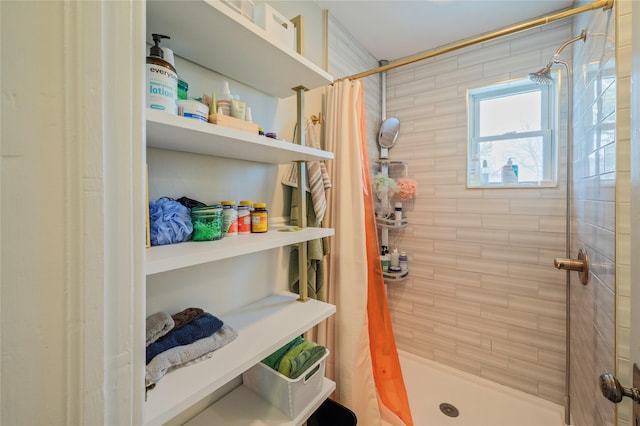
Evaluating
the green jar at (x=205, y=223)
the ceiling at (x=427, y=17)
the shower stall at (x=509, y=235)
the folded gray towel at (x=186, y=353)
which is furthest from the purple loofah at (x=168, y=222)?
the ceiling at (x=427, y=17)

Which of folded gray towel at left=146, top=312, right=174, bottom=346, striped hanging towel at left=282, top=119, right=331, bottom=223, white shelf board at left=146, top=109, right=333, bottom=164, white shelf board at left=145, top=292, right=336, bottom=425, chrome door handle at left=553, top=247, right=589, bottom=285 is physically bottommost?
white shelf board at left=145, top=292, right=336, bottom=425

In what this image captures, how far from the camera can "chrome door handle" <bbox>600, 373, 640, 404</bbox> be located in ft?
1.66

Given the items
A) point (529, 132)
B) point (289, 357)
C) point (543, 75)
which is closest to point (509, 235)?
point (529, 132)

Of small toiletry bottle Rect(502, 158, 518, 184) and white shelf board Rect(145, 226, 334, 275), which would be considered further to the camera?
small toiletry bottle Rect(502, 158, 518, 184)

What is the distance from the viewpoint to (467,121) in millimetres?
1785

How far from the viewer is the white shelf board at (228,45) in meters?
0.67

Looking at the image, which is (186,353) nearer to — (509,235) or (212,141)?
(212,141)

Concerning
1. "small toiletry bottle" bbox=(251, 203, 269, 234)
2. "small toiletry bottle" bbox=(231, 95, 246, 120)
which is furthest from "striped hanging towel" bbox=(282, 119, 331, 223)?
"small toiletry bottle" bbox=(231, 95, 246, 120)

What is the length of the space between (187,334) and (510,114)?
7.32 feet

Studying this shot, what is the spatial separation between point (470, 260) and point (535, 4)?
158cm

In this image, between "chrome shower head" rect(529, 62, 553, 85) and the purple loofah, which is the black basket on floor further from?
"chrome shower head" rect(529, 62, 553, 85)

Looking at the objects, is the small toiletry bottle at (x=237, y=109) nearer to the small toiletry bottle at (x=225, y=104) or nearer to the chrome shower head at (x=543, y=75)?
the small toiletry bottle at (x=225, y=104)

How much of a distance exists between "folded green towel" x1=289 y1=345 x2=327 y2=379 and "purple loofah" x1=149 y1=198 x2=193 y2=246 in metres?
0.58

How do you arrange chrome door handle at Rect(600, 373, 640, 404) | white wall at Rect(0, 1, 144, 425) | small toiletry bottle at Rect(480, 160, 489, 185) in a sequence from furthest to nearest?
1. small toiletry bottle at Rect(480, 160, 489, 185)
2. chrome door handle at Rect(600, 373, 640, 404)
3. white wall at Rect(0, 1, 144, 425)
